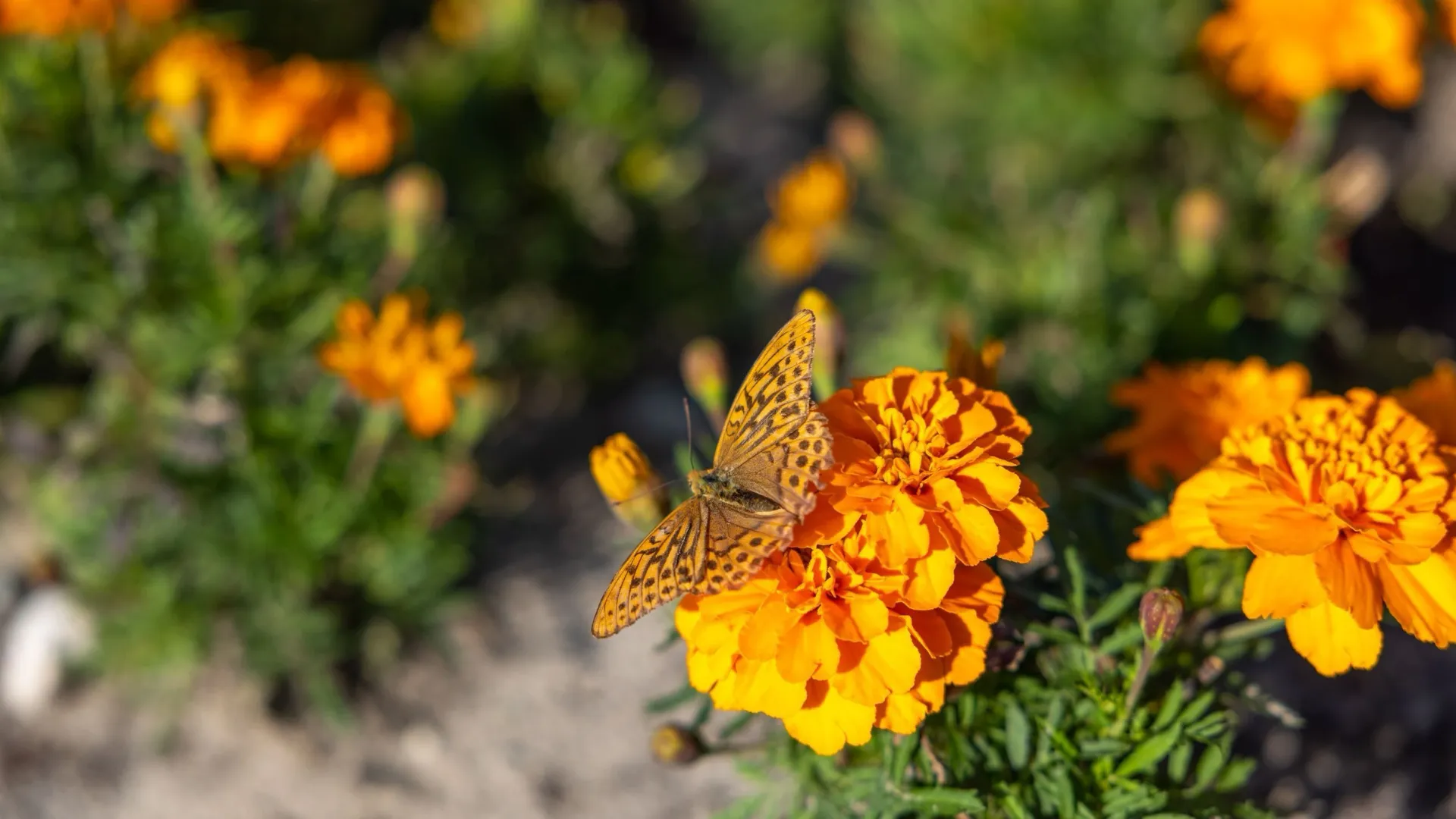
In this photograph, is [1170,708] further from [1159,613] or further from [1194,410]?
[1194,410]

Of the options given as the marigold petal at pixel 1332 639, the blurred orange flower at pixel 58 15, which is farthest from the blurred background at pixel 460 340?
the marigold petal at pixel 1332 639

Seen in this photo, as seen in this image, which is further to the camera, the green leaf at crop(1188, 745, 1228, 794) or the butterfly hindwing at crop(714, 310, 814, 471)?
the green leaf at crop(1188, 745, 1228, 794)

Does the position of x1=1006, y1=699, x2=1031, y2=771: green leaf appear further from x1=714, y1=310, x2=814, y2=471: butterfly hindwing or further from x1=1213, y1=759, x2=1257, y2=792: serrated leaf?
x1=714, y1=310, x2=814, y2=471: butterfly hindwing

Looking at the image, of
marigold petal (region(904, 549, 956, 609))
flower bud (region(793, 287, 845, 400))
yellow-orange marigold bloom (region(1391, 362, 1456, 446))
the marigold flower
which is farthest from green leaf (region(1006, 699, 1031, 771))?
the marigold flower

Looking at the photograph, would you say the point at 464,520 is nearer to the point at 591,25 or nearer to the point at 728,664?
the point at 728,664

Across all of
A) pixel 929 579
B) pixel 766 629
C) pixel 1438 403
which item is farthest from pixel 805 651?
pixel 1438 403
